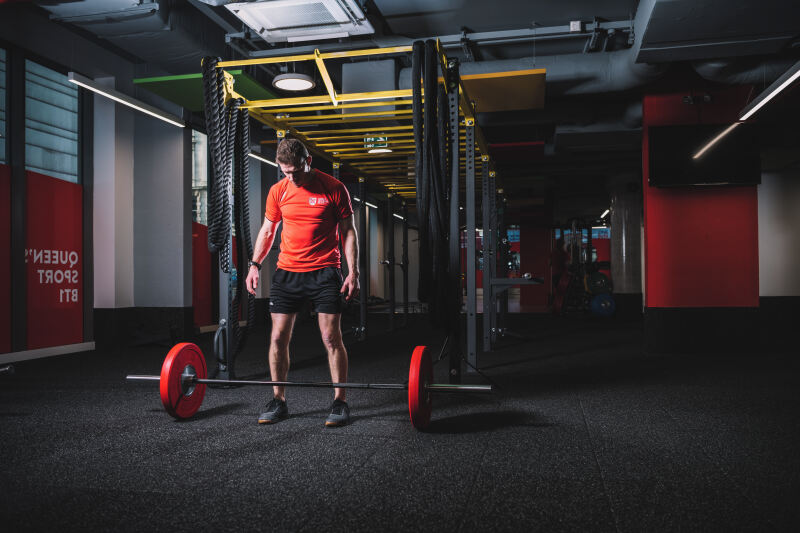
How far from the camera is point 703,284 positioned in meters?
5.47

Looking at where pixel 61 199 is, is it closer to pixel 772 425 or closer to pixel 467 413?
pixel 467 413

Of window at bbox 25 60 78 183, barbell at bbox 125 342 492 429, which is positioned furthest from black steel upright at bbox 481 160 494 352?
window at bbox 25 60 78 183

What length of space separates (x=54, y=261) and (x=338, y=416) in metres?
4.25

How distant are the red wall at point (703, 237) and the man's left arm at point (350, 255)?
387 centimetres

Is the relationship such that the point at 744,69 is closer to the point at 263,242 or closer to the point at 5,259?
the point at 263,242

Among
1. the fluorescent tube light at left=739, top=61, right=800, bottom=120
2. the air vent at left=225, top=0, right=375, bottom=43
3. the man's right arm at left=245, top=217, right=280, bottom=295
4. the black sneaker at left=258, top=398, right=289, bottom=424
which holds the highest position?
the air vent at left=225, top=0, right=375, bottom=43

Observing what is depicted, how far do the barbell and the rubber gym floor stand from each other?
0.35 ft

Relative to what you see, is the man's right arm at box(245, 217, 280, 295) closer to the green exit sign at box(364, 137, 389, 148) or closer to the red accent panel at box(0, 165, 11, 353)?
the green exit sign at box(364, 137, 389, 148)

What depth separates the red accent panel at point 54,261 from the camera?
5219mm

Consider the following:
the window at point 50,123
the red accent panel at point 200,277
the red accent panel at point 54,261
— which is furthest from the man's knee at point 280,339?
the red accent panel at point 200,277

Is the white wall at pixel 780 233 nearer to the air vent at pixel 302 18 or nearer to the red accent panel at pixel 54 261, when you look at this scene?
the air vent at pixel 302 18

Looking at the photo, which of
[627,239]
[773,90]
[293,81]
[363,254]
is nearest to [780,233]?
[627,239]

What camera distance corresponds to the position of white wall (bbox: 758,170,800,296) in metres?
8.21

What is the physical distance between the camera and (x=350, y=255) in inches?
112
